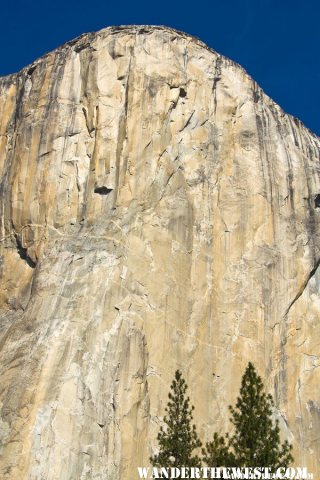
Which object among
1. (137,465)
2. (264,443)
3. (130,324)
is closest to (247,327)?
(130,324)

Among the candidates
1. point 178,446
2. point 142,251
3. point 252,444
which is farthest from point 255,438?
point 142,251

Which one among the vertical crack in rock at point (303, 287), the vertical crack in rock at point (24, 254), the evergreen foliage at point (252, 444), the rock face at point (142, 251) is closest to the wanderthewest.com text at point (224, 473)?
the evergreen foliage at point (252, 444)

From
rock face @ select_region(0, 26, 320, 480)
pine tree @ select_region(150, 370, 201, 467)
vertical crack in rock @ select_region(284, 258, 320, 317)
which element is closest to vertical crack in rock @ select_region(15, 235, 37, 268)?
rock face @ select_region(0, 26, 320, 480)

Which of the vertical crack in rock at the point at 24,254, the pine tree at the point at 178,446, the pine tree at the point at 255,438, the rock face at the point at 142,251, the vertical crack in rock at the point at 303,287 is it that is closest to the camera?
the pine tree at the point at 255,438

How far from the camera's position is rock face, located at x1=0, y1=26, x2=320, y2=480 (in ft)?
105

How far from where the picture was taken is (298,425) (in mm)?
35969

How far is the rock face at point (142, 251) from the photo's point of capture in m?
32.0

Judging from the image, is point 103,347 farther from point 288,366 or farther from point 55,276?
point 288,366

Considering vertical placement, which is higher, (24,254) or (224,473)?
(24,254)

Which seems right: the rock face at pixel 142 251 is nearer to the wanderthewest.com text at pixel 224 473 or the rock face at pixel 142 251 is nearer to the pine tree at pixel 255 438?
the wanderthewest.com text at pixel 224 473

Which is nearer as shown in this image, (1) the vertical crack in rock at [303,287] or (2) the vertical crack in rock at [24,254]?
(2) the vertical crack in rock at [24,254]

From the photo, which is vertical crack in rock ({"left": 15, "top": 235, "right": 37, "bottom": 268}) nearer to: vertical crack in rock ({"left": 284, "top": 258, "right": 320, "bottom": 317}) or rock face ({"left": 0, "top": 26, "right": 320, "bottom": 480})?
rock face ({"left": 0, "top": 26, "right": 320, "bottom": 480})

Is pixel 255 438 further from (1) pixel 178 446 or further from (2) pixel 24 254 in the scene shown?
(2) pixel 24 254

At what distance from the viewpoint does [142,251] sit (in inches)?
1406
